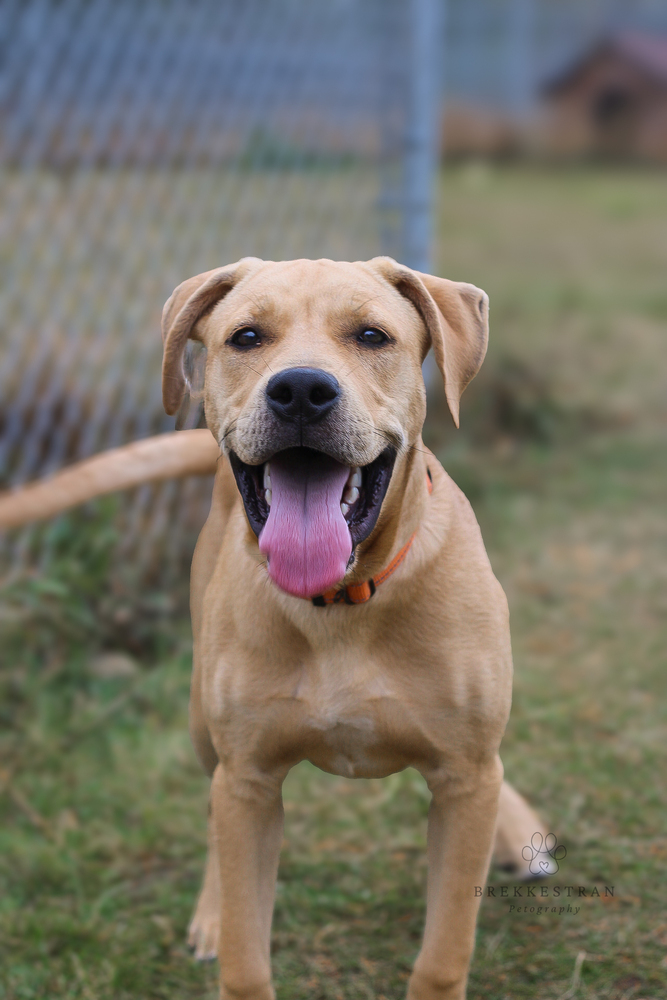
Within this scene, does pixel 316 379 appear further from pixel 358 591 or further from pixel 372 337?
pixel 358 591

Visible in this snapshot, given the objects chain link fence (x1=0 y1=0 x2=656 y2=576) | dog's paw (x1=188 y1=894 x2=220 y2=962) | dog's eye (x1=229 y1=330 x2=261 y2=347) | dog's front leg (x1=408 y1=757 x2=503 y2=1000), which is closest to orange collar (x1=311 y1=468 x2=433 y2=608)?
dog's front leg (x1=408 y1=757 x2=503 y2=1000)

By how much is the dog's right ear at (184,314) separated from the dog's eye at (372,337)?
0.34m

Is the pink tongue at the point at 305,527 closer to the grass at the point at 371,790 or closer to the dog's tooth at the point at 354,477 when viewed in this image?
the dog's tooth at the point at 354,477

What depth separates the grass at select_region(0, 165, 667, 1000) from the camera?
113 inches

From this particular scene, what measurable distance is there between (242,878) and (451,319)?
1277mm

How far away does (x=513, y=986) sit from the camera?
2756 millimetres

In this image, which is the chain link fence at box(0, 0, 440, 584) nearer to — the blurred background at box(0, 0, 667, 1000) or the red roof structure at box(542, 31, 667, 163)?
the blurred background at box(0, 0, 667, 1000)

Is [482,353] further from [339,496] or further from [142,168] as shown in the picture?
[142,168]

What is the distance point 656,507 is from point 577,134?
13.5 m

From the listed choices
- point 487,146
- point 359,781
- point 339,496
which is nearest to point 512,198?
point 487,146

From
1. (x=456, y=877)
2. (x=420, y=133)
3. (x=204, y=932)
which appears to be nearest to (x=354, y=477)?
(x=456, y=877)

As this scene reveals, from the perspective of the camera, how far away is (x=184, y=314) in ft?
7.47

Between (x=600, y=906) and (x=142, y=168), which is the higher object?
(x=142, y=168)

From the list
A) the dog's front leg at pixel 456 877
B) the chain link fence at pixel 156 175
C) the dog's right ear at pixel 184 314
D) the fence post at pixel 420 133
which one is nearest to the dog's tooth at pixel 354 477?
the dog's right ear at pixel 184 314
